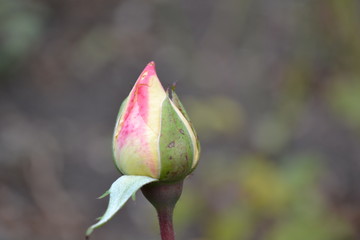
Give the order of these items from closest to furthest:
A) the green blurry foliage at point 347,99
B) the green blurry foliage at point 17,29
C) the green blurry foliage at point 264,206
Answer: the green blurry foliage at point 264,206 < the green blurry foliage at point 347,99 < the green blurry foliage at point 17,29

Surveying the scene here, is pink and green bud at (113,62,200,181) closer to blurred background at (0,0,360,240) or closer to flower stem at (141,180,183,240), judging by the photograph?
flower stem at (141,180,183,240)

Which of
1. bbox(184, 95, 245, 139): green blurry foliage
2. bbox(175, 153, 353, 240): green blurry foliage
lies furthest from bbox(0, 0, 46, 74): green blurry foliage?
bbox(175, 153, 353, 240): green blurry foliage

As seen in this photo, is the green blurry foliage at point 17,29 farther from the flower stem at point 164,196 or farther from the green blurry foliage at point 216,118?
the flower stem at point 164,196

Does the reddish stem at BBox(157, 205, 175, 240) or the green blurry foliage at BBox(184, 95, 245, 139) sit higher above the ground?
the reddish stem at BBox(157, 205, 175, 240)

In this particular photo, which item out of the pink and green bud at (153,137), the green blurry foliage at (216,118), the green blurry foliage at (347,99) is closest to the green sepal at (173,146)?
the pink and green bud at (153,137)

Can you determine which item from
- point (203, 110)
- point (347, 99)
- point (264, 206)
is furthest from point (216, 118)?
point (264, 206)

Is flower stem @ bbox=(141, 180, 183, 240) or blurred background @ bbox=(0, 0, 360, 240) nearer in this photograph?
flower stem @ bbox=(141, 180, 183, 240)
